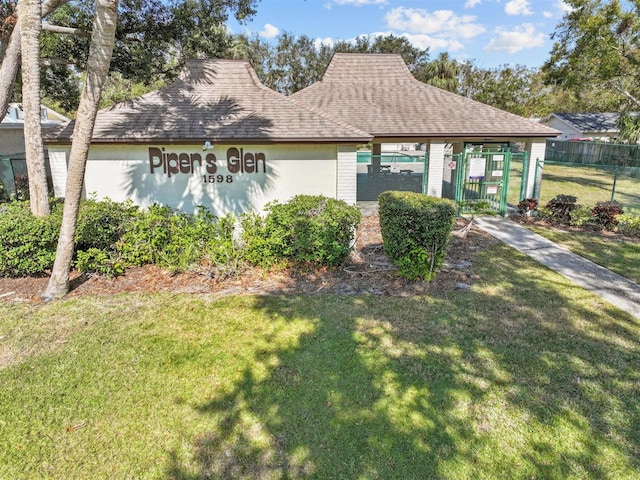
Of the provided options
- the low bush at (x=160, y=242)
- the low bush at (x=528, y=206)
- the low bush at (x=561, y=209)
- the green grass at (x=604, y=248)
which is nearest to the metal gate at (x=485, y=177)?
→ the low bush at (x=528, y=206)

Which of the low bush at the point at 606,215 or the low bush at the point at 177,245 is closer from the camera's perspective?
the low bush at the point at 177,245

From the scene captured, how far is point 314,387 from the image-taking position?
4121 mm

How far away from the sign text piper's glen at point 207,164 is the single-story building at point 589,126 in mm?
36452

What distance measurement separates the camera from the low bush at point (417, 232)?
6430 millimetres

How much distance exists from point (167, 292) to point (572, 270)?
7.36 meters

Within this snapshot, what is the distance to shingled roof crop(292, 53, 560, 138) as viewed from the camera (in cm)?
1215

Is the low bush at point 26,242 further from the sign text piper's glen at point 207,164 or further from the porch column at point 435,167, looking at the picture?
the porch column at point 435,167

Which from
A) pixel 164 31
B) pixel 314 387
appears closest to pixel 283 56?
pixel 164 31

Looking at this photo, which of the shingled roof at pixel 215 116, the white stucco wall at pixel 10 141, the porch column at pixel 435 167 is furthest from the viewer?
the white stucco wall at pixel 10 141

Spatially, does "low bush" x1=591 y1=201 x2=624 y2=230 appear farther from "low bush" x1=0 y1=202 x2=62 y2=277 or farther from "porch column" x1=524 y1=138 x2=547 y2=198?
"low bush" x1=0 y1=202 x2=62 y2=277

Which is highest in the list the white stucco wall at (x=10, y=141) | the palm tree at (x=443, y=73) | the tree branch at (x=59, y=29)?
the palm tree at (x=443, y=73)

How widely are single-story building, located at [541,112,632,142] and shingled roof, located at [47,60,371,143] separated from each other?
35180 millimetres

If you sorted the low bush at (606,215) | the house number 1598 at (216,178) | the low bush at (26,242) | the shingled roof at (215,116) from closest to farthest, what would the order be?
the low bush at (26,242) < the shingled roof at (215,116) < the house number 1598 at (216,178) < the low bush at (606,215)

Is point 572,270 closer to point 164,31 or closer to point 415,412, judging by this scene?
point 415,412
